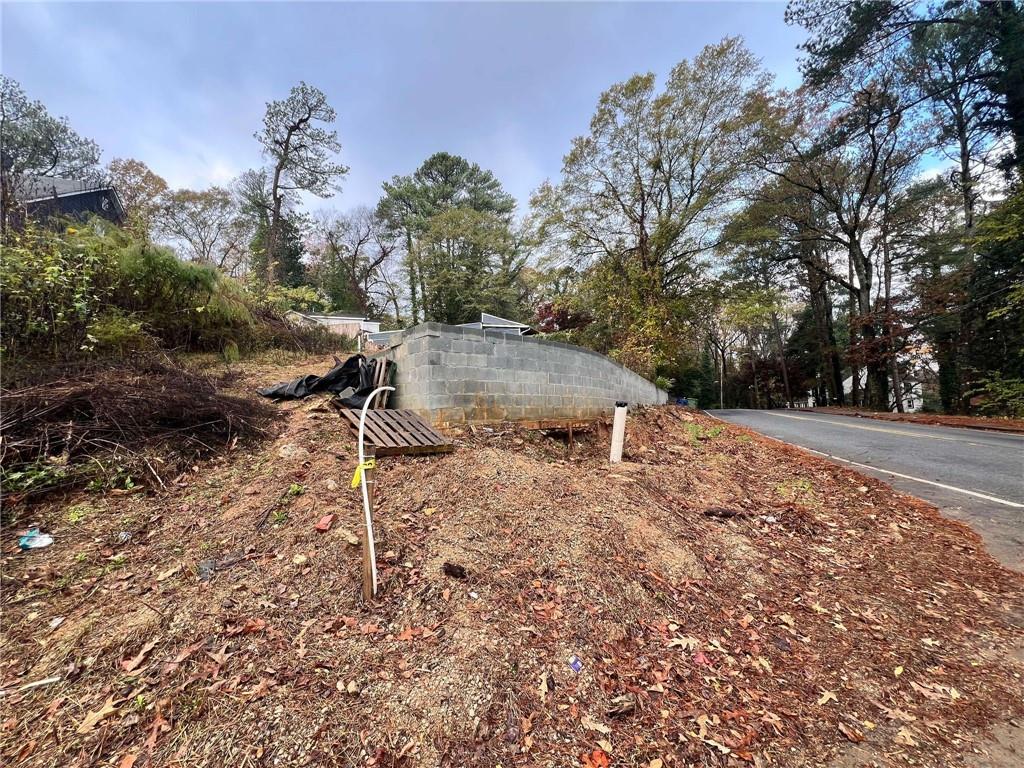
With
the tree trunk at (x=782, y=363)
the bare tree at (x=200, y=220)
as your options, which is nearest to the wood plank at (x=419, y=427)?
the bare tree at (x=200, y=220)

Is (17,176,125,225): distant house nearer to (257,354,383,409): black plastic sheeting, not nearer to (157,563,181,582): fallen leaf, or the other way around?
(257,354,383,409): black plastic sheeting

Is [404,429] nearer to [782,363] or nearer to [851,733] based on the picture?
[851,733]

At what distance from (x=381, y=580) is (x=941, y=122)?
2170cm

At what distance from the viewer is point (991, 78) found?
30.2 ft

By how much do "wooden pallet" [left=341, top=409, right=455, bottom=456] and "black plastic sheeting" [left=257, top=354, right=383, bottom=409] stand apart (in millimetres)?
632

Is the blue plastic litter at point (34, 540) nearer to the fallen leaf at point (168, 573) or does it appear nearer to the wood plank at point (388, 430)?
the fallen leaf at point (168, 573)

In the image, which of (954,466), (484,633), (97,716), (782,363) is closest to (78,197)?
(97,716)

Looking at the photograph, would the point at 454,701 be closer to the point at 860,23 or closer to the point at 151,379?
the point at 151,379

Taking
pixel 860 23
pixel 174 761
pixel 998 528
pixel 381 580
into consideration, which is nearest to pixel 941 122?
pixel 860 23

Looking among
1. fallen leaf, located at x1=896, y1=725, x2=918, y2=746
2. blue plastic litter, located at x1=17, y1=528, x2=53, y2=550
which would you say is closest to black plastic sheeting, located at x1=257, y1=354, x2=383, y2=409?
blue plastic litter, located at x1=17, y1=528, x2=53, y2=550

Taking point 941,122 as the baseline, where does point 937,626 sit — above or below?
below

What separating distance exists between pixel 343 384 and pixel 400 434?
1927 mm

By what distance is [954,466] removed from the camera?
15.4 ft

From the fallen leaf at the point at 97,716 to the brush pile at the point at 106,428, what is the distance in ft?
6.04
